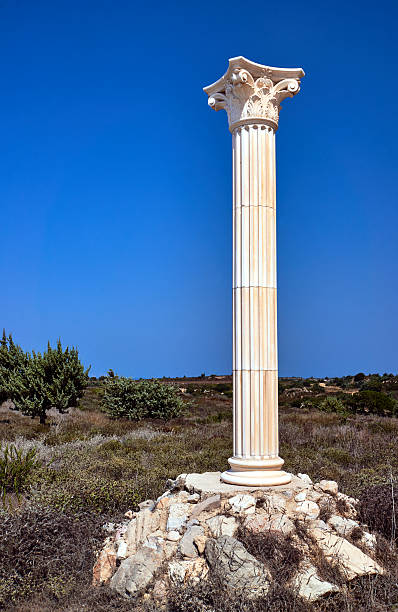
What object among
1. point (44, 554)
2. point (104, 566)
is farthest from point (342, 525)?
point (44, 554)

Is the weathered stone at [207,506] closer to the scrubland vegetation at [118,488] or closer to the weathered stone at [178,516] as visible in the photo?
the weathered stone at [178,516]

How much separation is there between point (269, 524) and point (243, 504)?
449 mm

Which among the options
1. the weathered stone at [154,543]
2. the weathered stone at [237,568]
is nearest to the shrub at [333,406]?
the weathered stone at [154,543]

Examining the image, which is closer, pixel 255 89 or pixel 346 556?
pixel 346 556

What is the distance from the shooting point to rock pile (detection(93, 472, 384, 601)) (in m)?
6.43

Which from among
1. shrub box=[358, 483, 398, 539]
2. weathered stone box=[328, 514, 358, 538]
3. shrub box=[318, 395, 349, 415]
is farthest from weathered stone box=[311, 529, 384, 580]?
shrub box=[318, 395, 349, 415]

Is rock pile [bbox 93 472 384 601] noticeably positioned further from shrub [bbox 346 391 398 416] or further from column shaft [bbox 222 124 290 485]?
shrub [bbox 346 391 398 416]

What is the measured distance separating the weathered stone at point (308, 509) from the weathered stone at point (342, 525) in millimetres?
219

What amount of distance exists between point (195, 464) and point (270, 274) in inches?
206

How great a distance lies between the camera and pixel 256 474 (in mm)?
8195

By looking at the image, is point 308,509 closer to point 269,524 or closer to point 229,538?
point 269,524

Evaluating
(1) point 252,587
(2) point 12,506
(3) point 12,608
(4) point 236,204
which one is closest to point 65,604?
(3) point 12,608

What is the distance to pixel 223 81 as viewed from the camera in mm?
9180

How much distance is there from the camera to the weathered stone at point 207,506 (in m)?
7.50
